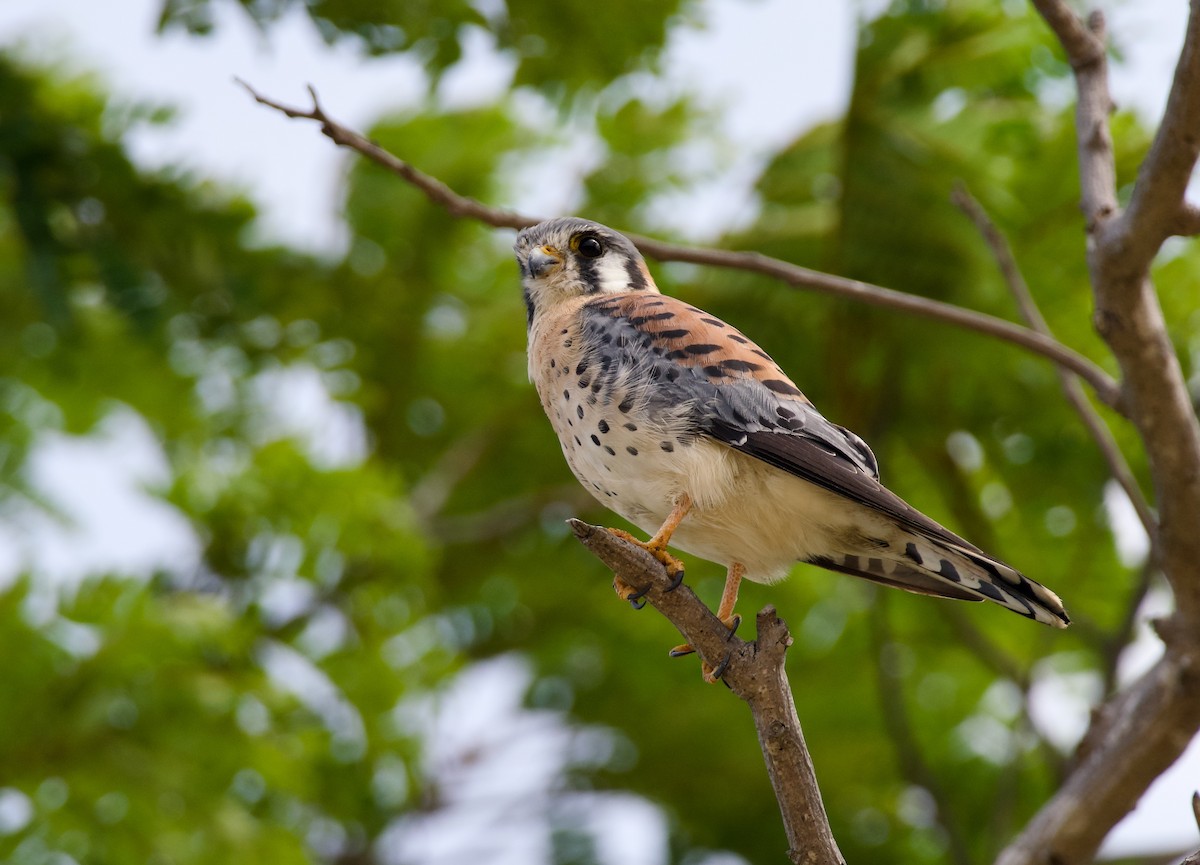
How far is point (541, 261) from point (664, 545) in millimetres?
989

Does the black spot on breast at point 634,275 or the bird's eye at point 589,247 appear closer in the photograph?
the bird's eye at point 589,247

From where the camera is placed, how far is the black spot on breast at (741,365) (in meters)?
2.82

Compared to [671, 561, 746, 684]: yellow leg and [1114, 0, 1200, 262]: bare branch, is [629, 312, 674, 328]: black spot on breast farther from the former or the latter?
[1114, 0, 1200, 262]: bare branch

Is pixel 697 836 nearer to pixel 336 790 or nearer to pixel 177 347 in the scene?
pixel 336 790

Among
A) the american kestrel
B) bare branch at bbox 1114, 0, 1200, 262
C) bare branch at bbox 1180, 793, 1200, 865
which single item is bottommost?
bare branch at bbox 1180, 793, 1200, 865

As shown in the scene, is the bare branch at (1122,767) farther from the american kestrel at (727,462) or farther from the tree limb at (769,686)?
the tree limb at (769,686)

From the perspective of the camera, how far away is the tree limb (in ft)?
7.72

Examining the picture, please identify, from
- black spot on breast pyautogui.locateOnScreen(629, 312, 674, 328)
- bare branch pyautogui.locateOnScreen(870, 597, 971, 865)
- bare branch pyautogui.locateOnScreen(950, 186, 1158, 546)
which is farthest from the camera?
bare branch pyautogui.locateOnScreen(870, 597, 971, 865)

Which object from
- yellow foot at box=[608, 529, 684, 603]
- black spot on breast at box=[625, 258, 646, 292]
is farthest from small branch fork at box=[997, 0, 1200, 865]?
yellow foot at box=[608, 529, 684, 603]

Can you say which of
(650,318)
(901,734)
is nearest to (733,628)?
(650,318)

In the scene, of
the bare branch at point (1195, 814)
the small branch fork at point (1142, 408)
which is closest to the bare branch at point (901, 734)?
the small branch fork at point (1142, 408)

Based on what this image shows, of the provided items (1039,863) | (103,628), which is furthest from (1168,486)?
(103,628)

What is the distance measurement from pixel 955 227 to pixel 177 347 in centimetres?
317

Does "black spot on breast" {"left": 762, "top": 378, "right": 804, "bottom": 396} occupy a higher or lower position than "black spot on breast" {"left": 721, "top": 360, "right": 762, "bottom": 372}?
lower
